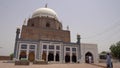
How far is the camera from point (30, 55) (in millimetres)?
31797

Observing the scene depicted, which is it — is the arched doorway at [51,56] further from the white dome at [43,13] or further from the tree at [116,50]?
the tree at [116,50]

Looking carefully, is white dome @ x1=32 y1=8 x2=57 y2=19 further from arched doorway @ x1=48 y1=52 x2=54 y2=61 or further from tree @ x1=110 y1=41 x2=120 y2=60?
tree @ x1=110 y1=41 x2=120 y2=60

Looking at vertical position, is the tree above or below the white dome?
below

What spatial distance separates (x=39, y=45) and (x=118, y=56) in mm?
29581

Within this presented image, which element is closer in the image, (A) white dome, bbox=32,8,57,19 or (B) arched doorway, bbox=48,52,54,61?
(B) arched doorway, bbox=48,52,54,61

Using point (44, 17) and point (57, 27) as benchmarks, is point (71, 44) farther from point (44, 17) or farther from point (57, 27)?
point (44, 17)

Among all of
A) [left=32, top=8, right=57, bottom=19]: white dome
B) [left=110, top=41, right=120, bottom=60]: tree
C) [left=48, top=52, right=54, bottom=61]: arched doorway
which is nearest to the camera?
[left=48, top=52, right=54, bottom=61]: arched doorway

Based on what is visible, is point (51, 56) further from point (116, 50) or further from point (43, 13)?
point (116, 50)

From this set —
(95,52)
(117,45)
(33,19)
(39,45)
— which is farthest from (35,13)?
(117,45)

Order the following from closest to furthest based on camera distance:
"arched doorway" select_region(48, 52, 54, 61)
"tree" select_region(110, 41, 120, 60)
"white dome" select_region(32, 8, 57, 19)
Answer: "arched doorway" select_region(48, 52, 54, 61)
"white dome" select_region(32, 8, 57, 19)
"tree" select_region(110, 41, 120, 60)

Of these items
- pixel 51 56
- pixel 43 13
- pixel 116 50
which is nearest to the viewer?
pixel 51 56

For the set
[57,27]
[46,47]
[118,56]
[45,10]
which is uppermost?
[45,10]

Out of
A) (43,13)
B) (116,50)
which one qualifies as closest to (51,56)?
(43,13)

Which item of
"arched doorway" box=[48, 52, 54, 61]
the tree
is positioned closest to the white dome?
"arched doorway" box=[48, 52, 54, 61]
